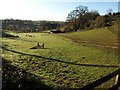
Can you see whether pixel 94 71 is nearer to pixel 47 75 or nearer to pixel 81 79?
pixel 81 79

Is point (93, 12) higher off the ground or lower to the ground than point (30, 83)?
higher

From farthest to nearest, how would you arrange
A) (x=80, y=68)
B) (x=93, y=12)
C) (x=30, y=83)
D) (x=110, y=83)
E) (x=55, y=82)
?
(x=93, y=12)
(x=80, y=68)
(x=55, y=82)
(x=110, y=83)
(x=30, y=83)

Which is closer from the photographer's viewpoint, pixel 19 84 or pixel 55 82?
→ pixel 19 84

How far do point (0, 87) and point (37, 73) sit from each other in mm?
7029

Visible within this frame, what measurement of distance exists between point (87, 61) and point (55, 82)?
8.28 meters

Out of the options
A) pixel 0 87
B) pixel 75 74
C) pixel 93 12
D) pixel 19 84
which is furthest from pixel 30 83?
pixel 93 12

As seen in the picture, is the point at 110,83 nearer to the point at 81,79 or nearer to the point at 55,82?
the point at 81,79

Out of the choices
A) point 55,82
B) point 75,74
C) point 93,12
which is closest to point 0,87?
point 55,82

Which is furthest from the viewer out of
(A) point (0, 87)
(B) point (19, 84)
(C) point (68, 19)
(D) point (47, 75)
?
(C) point (68, 19)

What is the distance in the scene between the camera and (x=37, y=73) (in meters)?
18.1

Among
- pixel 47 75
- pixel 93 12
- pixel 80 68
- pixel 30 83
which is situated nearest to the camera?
pixel 30 83

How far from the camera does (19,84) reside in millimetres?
11945

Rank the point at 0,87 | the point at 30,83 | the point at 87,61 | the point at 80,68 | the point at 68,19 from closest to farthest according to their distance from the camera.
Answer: the point at 0,87 < the point at 30,83 < the point at 80,68 < the point at 87,61 < the point at 68,19

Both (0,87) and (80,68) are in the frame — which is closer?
(0,87)
